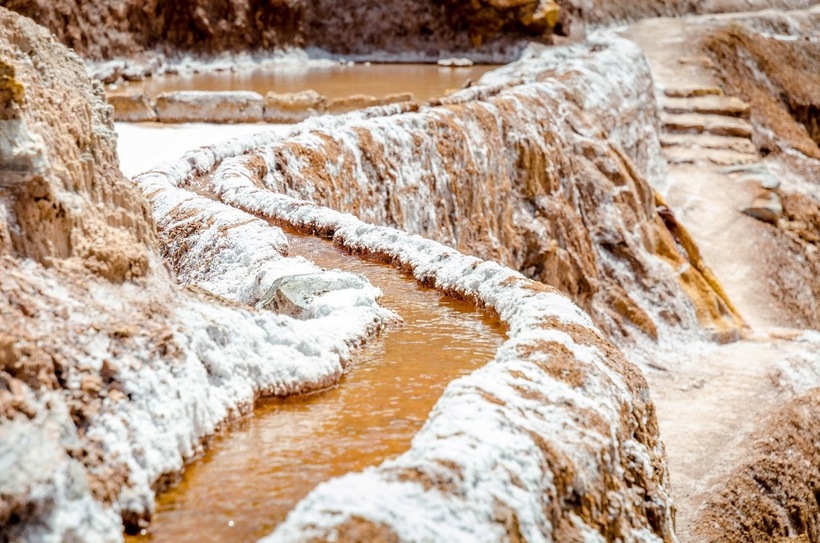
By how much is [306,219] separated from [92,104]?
9.06 feet

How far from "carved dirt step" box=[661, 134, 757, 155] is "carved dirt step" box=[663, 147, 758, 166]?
15 cm

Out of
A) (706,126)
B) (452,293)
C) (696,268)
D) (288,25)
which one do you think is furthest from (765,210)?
(452,293)

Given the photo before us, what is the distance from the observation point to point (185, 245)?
6.38 meters

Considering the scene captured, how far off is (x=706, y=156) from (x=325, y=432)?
61.9 ft

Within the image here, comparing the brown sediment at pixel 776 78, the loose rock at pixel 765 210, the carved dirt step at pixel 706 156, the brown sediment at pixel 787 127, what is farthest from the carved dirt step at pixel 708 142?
Result: the loose rock at pixel 765 210

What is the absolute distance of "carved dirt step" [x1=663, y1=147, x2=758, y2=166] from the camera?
816 inches

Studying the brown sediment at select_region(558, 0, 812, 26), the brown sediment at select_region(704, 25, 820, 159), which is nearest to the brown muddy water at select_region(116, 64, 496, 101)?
the brown sediment at select_region(704, 25, 820, 159)

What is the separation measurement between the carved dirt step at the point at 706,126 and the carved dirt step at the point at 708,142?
183 millimetres

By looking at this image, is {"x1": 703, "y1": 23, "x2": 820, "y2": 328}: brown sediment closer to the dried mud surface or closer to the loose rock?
the loose rock

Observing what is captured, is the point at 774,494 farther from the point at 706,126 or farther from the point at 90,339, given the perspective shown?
the point at 706,126

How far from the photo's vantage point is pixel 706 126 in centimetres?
2214

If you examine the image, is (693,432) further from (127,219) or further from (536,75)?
(536,75)

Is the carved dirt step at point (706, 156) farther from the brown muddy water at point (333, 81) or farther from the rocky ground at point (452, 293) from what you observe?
the brown muddy water at point (333, 81)

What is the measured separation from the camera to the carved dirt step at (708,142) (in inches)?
839
